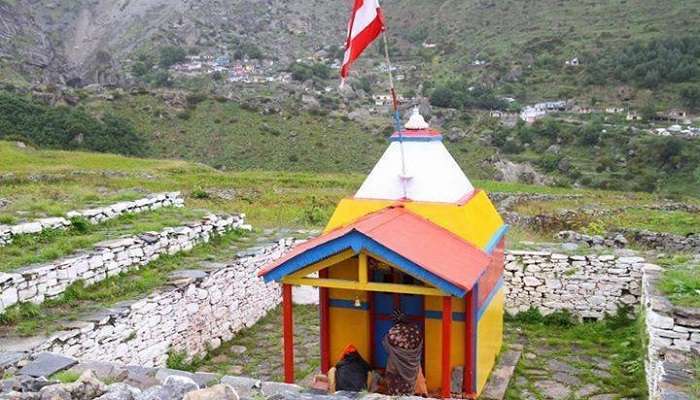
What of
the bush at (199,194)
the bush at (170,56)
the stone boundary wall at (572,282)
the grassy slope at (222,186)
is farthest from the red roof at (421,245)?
the bush at (170,56)

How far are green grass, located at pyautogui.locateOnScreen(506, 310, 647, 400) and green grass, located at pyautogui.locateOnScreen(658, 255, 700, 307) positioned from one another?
86 cm

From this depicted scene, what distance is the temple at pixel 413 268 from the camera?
619 centimetres

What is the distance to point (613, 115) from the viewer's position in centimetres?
4950

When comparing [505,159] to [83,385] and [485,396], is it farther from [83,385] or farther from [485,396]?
[83,385]

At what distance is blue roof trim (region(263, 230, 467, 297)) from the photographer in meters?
5.97

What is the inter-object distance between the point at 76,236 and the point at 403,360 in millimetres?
5029

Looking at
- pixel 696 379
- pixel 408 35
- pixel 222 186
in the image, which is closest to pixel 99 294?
pixel 696 379

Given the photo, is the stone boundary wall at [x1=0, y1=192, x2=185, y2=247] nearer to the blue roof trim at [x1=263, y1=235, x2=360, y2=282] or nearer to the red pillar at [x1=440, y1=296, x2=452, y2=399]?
the blue roof trim at [x1=263, y1=235, x2=360, y2=282]

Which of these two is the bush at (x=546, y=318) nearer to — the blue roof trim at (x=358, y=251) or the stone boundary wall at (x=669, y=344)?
the stone boundary wall at (x=669, y=344)

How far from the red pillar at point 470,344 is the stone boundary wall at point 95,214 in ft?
18.8

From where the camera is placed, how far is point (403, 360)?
21.2ft

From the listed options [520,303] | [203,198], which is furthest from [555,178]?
[520,303]

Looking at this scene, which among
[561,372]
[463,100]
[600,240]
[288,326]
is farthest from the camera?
[463,100]

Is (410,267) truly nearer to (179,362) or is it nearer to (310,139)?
(179,362)
